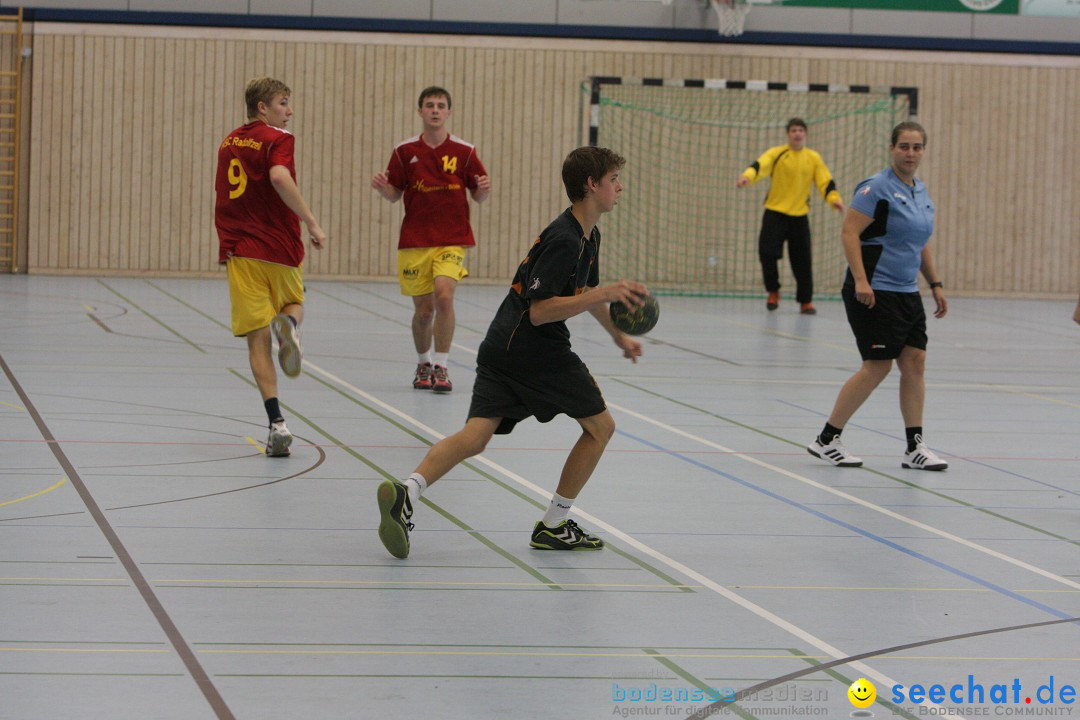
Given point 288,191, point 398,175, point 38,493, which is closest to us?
point 38,493

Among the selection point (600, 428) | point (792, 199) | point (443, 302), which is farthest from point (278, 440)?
point (792, 199)

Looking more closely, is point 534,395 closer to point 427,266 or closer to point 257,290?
point 257,290

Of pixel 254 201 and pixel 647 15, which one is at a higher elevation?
pixel 647 15

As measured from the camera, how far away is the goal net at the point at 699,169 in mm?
20141

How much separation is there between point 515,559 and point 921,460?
2.95 m

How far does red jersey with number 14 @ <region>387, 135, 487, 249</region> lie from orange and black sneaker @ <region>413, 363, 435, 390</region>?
0.90 meters

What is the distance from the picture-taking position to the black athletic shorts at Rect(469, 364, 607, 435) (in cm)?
522

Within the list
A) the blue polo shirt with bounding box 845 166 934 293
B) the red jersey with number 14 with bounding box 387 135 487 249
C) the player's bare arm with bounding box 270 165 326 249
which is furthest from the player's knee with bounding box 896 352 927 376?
the red jersey with number 14 with bounding box 387 135 487 249

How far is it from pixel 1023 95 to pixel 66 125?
13493mm

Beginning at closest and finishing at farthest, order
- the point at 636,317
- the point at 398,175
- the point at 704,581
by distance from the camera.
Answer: the point at 704,581 < the point at 636,317 < the point at 398,175

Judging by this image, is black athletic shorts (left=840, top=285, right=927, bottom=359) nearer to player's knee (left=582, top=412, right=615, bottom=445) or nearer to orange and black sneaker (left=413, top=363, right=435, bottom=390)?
player's knee (left=582, top=412, right=615, bottom=445)

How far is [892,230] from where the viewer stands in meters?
7.28

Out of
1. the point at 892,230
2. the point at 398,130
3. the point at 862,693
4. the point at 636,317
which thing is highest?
the point at 398,130

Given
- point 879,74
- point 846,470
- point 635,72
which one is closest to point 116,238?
point 635,72
